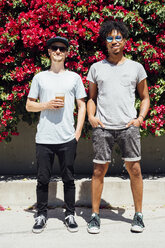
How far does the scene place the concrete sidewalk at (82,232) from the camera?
151 inches

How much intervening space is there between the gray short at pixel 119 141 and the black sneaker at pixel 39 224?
0.96 metres

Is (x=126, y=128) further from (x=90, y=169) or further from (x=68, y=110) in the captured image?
(x=90, y=169)

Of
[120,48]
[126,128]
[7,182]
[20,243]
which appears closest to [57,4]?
[120,48]

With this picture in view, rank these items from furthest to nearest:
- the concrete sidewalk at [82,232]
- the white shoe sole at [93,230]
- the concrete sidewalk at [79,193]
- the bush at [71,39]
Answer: the concrete sidewalk at [79,193] < the bush at [71,39] < the white shoe sole at [93,230] < the concrete sidewalk at [82,232]

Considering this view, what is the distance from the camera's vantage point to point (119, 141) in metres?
4.19

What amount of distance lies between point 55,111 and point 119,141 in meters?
0.84

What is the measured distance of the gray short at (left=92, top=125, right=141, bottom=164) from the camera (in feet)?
13.5

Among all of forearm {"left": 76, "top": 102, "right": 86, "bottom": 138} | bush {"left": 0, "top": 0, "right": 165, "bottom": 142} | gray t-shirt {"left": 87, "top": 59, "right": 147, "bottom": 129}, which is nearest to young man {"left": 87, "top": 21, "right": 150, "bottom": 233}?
gray t-shirt {"left": 87, "top": 59, "right": 147, "bottom": 129}

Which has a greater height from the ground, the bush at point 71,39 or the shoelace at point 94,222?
the bush at point 71,39

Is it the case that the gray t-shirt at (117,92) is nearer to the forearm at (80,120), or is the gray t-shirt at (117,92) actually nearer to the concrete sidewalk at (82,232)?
the forearm at (80,120)

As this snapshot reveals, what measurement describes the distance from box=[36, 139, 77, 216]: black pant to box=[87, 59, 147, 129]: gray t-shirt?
0.53 metres

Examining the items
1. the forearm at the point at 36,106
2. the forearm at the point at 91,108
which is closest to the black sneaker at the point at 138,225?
the forearm at the point at 91,108

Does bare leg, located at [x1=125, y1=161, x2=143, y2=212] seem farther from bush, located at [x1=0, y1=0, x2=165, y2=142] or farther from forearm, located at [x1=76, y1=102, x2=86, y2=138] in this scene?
bush, located at [x1=0, y1=0, x2=165, y2=142]

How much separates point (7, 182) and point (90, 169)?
152 cm
